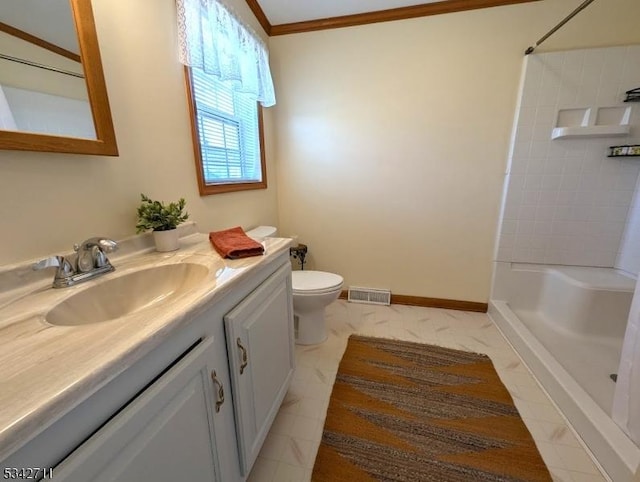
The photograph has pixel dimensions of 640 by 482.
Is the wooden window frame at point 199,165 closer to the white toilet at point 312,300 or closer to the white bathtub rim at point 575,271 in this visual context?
the white toilet at point 312,300

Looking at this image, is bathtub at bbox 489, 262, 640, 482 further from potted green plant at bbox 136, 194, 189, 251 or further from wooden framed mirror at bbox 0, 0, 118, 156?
wooden framed mirror at bbox 0, 0, 118, 156

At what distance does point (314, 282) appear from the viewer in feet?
5.55

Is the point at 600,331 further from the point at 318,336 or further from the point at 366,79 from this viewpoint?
the point at 366,79

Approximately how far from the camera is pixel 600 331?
65.4 inches

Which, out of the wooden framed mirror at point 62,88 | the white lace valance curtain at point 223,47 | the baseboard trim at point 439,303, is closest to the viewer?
the wooden framed mirror at point 62,88

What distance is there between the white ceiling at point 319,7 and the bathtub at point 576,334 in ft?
6.62

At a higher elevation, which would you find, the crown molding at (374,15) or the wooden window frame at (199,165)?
the crown molding at (374,15)

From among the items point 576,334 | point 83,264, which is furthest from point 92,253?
point 576,334

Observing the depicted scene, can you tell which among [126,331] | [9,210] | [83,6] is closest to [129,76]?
[83,6]

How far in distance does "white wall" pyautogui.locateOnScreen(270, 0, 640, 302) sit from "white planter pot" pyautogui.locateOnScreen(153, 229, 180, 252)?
1347 millimetres

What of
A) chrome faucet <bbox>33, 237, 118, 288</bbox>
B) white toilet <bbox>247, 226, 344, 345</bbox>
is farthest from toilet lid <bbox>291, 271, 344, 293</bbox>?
chrome faucet <bbox>33, 237, 118, 288</bbox>

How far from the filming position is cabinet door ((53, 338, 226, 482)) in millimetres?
418

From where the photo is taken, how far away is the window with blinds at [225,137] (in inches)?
54.6

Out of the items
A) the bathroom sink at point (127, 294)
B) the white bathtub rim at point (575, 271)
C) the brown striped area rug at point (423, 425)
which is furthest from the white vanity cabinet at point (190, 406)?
the white bathtub rim at point (575, 271)
